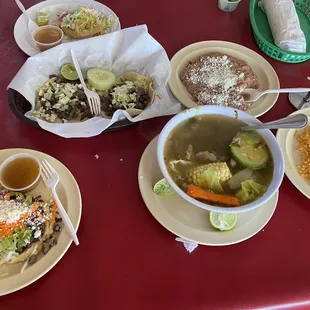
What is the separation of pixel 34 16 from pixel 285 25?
1061 mm

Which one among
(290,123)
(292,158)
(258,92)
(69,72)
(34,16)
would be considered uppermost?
(34,16)

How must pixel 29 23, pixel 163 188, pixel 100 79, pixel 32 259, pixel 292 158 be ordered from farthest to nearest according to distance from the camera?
1. pixel 29 23
2. pixel 100 79
3. pixel 292 158
4. pixel 163 188
5. pixel 32 259

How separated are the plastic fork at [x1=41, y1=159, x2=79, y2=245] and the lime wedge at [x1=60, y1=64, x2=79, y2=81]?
15.9 inches

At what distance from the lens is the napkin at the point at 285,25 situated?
1.56m

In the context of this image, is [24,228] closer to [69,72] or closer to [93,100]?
[93,100]

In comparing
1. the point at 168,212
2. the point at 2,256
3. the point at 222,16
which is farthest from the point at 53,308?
the point at 222,16

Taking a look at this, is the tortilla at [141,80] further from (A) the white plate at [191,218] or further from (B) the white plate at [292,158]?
(B) the white plate at [292,158]

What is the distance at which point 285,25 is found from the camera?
1594 mm

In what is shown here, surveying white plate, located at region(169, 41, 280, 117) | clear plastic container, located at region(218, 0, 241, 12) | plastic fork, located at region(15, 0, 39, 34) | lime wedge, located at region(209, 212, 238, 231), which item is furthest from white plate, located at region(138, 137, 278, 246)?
clear plastic container, located at region(218, 0, 241, 12)

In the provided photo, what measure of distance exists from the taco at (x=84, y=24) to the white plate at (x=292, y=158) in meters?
0.83

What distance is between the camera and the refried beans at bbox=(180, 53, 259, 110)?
1341 mm

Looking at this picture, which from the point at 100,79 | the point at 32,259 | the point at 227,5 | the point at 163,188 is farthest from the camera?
the point at 227,5

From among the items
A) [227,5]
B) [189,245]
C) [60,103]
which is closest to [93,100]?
[60,103]

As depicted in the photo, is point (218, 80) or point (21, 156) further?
point (218, 80)
